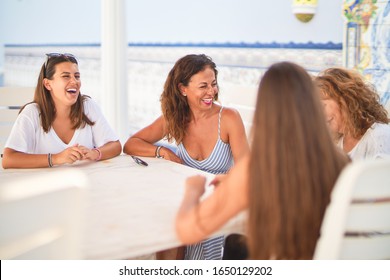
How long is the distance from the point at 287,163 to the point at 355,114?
31.4 inches

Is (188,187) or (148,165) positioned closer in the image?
(188,187)

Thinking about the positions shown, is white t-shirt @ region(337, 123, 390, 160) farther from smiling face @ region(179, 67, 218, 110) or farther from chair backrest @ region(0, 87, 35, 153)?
chair backrest @ region(0, 87, 35, 153)

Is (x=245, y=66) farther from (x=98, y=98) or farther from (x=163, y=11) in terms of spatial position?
(x=98, y=98)

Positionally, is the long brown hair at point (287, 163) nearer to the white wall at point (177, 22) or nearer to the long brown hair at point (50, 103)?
the long brown hair at point (50, 103)

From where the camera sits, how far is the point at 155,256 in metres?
2.25

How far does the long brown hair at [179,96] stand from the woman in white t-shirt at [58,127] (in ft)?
0.77

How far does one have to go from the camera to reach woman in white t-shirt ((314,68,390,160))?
196cm

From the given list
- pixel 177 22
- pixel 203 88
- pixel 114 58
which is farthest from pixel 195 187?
pixel 177 22

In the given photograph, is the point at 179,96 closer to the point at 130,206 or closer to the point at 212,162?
the point at 212,162

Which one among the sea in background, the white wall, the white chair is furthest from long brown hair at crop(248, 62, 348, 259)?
the white wall

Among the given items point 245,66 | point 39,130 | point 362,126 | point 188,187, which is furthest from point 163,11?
point 188,187

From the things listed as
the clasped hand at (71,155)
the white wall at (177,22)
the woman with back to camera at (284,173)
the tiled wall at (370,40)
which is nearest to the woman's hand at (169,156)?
the clasped hand at (71,155)
